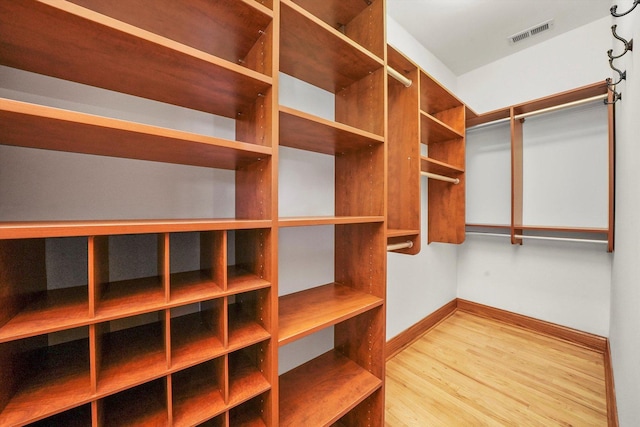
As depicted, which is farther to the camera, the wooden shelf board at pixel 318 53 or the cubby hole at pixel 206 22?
the wooden shelf board at pixel 318 53

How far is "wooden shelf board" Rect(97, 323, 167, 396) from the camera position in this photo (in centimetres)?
65

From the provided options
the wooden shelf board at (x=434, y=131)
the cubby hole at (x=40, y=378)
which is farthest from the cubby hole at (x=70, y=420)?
the wooden shelf board at (x=434, y=131)

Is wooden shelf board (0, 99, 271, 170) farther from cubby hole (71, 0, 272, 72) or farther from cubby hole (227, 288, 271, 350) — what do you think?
cubby hole (227, 288, 271, 350)

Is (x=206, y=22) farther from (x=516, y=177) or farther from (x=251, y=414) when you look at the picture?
(x=516, y=177)

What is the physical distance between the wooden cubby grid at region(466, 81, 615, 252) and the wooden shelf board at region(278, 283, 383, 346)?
1.99 metres

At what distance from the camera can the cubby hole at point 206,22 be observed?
801mm

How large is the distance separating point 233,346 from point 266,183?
0.57m

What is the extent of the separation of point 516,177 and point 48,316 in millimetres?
3198

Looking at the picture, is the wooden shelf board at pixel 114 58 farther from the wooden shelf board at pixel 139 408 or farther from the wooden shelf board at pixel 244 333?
the wooden shelf board at pixel 139 408

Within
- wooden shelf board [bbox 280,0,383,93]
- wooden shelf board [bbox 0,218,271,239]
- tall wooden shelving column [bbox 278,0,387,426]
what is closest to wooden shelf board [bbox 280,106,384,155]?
tall wooden shelving column [bbox 278,0,387,426]

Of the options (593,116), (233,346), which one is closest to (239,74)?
(233,346)

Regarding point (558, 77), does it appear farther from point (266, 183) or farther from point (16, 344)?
point (16, 344)

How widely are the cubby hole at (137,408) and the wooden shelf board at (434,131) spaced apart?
6.75 feet

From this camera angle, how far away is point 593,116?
216 cm
